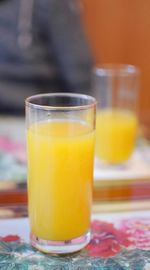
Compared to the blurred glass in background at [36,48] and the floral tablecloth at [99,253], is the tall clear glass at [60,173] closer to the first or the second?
the floral tablecloth at [99,253]

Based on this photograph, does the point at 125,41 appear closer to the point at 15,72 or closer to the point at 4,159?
the point at 15,72

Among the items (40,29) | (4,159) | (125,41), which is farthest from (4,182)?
(125,41)

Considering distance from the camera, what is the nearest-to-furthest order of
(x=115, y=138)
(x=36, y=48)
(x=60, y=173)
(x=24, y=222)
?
1. (x=60, y=173)
2. (x=24, y=222)
3. (x=115, y=138)
4. (x=36, y=48)

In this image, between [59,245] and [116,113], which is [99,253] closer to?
[59,245]

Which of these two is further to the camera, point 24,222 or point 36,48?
point 36,48

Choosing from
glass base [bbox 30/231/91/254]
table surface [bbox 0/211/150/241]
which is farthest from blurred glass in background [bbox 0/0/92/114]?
glass base [bbox 30/231/91/254]

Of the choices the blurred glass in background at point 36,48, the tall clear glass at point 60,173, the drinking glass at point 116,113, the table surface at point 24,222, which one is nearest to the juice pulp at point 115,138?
the drinking glass at point 116,113

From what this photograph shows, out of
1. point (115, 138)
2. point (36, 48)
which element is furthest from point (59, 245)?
point (36, 48)
